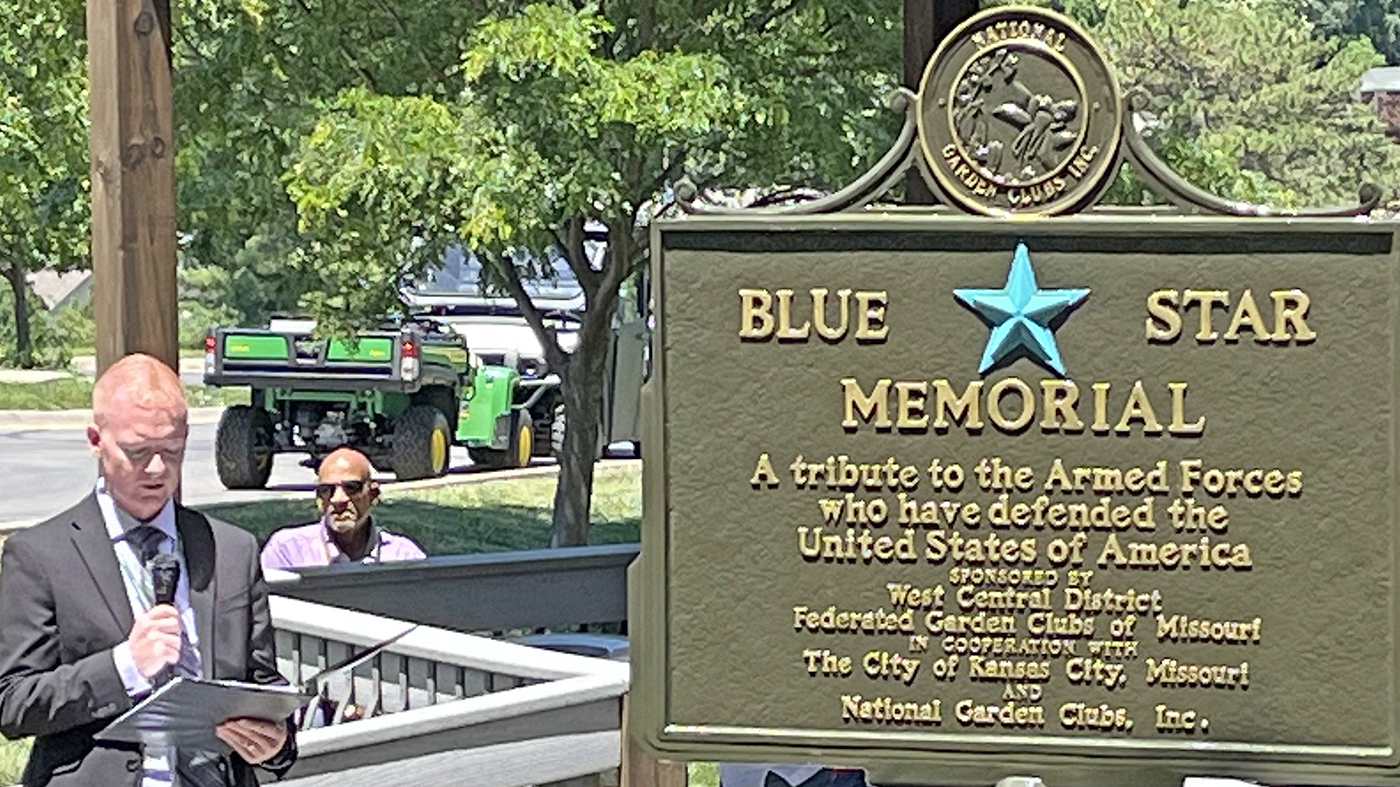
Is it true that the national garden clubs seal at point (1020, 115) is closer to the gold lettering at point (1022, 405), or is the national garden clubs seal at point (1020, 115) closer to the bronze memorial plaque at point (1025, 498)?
the bronze memorial plaque at point (1025, 498)

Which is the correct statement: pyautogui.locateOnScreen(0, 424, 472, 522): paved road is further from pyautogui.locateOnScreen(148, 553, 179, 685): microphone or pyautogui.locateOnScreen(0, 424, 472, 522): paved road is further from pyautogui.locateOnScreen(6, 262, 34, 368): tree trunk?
pyautogui.locateOnScreen(148, 553, 179, 685): microphone

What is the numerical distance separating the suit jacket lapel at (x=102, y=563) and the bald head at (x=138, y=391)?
174 mm

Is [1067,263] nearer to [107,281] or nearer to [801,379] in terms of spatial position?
[801,379]

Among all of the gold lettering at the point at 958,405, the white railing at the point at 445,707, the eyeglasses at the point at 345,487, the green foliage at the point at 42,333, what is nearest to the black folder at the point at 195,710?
the white railing at the point at 445,707

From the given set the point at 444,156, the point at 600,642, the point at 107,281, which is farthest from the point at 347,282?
the point at 107,281

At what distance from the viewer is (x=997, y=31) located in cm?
384

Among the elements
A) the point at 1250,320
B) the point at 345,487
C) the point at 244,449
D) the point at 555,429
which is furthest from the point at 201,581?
the point at 555,429

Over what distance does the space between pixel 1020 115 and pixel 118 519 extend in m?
1.62

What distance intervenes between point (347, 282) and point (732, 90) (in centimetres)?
281

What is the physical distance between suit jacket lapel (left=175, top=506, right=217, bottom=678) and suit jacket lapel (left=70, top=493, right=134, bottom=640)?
117 mm

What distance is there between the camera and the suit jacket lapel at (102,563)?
378cm

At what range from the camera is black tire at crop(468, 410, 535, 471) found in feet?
75.8

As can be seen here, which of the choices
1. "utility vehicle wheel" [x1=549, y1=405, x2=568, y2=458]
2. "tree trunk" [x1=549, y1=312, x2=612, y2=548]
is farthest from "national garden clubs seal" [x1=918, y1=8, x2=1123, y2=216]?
"utility vehicle wheel" [x1=549, y1=405, x2=568, y2=458]

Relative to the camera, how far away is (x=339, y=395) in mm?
21172
